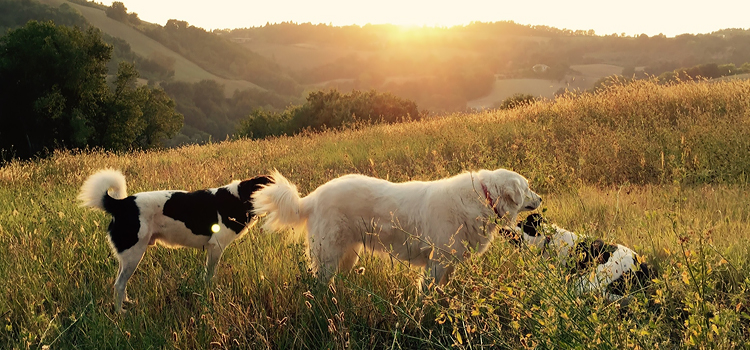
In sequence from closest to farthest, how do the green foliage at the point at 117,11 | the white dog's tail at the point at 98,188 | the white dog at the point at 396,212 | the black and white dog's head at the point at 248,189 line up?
1. the white dog at the point at 396,212
2. the white dog's tail at the point at 98,188
3. the black and white dog's head at the point at 248,189
4. the green foliage at the point at 117,11

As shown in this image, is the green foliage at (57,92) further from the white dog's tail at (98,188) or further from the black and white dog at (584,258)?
the black and white dog at (584,258)

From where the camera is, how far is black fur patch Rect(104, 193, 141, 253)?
3.77 meters

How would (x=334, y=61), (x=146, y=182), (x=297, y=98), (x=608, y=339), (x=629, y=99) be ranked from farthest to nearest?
(x=334, y=61) → (x=297, y=98) → (x=629, y=99) → (x=146, y=182) → (x=608, y=339)

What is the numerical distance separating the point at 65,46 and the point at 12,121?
20.5 feet

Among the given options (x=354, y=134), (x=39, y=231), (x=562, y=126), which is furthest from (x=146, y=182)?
(x=562, y=126)

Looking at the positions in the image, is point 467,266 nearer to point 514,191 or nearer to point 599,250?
point 599,250

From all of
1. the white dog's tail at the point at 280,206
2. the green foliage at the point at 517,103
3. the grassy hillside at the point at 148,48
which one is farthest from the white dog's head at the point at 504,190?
the grassy hillside at the point at 148,48

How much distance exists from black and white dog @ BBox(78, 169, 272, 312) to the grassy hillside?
8608 cm

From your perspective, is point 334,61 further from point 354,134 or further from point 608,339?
point 608,339

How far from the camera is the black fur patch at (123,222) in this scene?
3768mm

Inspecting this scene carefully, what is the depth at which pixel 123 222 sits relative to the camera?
382 centimetres

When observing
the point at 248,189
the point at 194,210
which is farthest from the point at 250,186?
the point at 194,210

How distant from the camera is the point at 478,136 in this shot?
9.62 metres

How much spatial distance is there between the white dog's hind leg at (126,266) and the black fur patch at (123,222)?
1.7 inches
